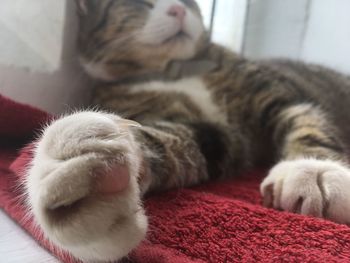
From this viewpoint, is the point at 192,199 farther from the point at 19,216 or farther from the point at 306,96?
the point at 306,96

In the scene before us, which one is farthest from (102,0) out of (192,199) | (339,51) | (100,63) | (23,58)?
(339,51)

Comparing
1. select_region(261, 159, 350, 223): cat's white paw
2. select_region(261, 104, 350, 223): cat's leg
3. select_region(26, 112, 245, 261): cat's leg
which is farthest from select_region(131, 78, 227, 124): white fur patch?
select_region(26, 112, 245, 261): cat's leg

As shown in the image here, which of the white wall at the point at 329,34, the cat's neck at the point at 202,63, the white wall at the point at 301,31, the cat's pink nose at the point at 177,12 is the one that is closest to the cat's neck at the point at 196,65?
the cat's neck at the point at 202,63

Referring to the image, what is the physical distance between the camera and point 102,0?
126cm

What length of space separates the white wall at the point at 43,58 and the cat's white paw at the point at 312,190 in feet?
1.94

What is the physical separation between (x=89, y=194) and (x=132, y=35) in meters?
0.85

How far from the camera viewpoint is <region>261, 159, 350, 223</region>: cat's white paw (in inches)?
24.8

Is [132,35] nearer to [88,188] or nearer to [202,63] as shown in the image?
[202,63]

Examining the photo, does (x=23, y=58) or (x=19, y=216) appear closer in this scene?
(x=19, y=216)

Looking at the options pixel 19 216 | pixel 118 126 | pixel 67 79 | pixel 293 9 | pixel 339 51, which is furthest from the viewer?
pixel 293 9

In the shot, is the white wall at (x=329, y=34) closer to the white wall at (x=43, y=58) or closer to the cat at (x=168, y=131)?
the cat at (x=168, y=131)

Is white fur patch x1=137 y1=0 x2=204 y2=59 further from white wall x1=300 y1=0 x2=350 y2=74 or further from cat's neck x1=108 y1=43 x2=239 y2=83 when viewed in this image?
white wall x1=300 y1=0 x2=350 y2=74

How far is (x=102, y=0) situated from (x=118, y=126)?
0.83 metres

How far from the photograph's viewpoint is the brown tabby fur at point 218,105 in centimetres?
86
